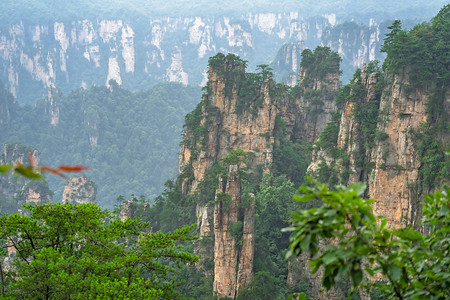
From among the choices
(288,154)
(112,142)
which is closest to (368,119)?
(288,154)

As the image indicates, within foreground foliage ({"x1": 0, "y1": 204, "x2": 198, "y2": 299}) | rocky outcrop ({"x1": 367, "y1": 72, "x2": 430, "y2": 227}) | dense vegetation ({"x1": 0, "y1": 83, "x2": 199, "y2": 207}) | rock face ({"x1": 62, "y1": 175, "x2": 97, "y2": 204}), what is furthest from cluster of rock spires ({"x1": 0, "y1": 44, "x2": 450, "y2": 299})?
dense vegetation ({"x1": 0, "y1": 83, "x2": 199, "y2": 207})

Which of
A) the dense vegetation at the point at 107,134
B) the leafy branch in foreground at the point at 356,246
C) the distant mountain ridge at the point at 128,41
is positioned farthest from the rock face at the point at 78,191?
the distant mountain ridge at the point at 128,41

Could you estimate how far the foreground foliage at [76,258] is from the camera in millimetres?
11508

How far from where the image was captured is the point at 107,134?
112 metres

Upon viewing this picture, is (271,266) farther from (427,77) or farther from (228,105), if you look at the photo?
(228,105)

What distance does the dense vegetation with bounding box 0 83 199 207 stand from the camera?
10469 centimetres

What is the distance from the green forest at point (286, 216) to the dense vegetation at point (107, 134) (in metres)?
60.0

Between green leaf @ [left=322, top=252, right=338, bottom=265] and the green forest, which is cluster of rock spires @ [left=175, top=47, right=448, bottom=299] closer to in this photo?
the green forest

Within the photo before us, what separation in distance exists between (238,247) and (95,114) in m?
87.1

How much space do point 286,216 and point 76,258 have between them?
21.1 meters

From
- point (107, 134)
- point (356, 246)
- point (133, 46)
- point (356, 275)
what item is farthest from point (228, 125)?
point (133, 46)

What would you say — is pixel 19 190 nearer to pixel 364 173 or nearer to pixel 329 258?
pixel 364 173

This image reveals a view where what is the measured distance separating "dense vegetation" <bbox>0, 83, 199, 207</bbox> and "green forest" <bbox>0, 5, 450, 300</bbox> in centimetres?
6003

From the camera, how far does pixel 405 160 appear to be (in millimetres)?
27562
